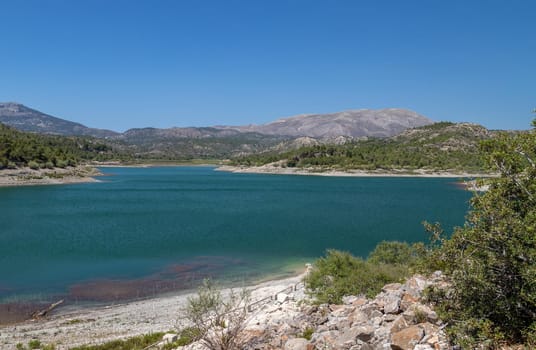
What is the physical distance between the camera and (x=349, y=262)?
57.6 feet

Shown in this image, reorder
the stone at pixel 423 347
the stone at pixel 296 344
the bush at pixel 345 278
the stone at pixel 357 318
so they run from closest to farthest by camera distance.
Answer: the stone at pixel 423 347, the stone at pixel 296 344, the stone at pixel 357 318, the bush at pixel 345 278

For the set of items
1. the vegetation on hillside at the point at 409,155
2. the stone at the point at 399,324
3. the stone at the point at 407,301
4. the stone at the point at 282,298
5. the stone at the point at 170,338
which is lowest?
the stone at the point at 170,338

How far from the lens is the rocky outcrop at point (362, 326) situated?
765 centimetres

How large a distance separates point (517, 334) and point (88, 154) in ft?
618

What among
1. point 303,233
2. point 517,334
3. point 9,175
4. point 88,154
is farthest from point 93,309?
point 88,154

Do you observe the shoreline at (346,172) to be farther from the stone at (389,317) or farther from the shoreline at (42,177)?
the stone at (389,317)

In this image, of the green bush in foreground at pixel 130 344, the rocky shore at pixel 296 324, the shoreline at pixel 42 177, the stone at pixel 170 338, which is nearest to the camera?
the rocky shore at pixel 296 324

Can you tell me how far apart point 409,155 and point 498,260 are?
14173 centimetres

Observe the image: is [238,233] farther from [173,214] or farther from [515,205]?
[515,205]

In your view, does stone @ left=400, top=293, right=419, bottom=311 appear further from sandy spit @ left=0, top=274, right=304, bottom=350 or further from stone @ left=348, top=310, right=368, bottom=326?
sandy spit @ left=0, top=274, right=304, bottom=350

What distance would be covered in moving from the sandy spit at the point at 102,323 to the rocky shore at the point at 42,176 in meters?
78.4

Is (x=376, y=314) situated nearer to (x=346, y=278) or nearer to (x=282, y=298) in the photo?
(x=346, y=278)

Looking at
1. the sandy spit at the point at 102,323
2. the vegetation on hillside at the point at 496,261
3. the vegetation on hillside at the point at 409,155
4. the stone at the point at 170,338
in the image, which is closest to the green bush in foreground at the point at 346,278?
the sandy spit at the point at 102,323

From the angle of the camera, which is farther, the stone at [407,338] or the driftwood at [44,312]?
the driftwood at [44,312]
